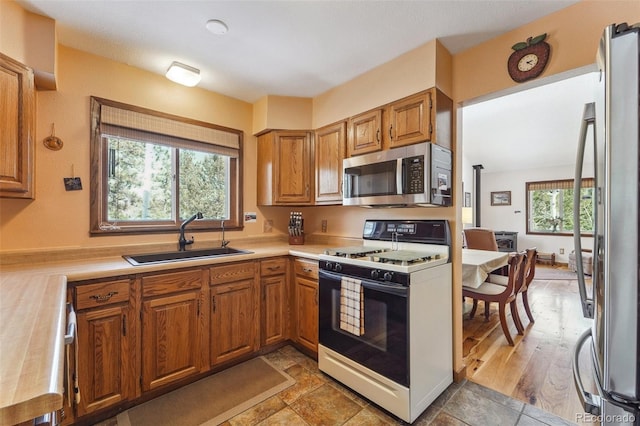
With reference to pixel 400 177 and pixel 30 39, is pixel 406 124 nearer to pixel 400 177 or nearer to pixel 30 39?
pixel 400 177

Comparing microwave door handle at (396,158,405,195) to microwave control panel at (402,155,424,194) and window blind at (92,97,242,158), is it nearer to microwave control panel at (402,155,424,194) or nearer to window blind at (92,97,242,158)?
microwave control panel at (402,155,424,194)

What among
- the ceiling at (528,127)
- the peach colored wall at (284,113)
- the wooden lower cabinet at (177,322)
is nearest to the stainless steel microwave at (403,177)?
the wooden lower cabinet at (177,322)

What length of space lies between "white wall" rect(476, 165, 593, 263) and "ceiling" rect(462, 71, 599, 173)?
198 millimetres

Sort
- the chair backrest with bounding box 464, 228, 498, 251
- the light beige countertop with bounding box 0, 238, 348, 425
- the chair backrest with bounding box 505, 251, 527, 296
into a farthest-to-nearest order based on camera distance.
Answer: the chair backrest with bounding box 464, 228, 498, 251
the chair backrest with bounding box 505, 251, 527, 296
the light beige countertop with bounding box 0, 238, 348, 425

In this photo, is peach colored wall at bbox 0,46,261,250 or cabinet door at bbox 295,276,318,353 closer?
peach colored wall at bbox 0,46,261,250

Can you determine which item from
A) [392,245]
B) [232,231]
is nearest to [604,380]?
[392,245]

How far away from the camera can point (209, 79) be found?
2.43 m

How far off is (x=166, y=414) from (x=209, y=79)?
8.40 feet

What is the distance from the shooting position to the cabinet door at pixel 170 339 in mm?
1771

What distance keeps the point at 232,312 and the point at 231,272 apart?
32cm

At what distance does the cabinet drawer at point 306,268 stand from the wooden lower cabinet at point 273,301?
0.12 metres

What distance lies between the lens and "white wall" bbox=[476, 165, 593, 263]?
6.40 metres

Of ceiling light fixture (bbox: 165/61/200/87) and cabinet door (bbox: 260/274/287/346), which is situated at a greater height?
ceiling light fixture (bbox: 165/61/200/87)

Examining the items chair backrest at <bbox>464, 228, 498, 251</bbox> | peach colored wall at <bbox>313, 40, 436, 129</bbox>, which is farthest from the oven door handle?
chair backrest at <bbox>464, 228, 498, 251</bbox>
